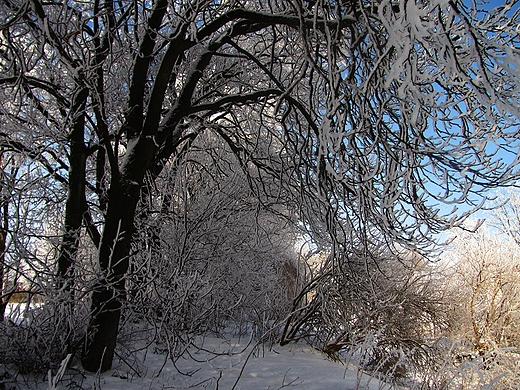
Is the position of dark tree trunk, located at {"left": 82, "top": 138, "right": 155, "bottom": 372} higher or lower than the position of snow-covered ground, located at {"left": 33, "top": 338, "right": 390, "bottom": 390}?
higher

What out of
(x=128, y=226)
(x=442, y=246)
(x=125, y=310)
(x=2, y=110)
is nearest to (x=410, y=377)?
(x=442, y=246)

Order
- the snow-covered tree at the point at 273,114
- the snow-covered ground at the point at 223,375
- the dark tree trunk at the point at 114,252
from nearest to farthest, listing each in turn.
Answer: the snow-covered tree at the point at 273,114 → the snow-covered ground at the point at 223,375 → the dark tree trunk at the point at 114,252

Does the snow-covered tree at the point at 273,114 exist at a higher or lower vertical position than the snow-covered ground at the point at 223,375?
higher

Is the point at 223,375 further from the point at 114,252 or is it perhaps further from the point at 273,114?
the point at 273,114

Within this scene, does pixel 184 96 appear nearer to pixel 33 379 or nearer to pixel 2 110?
pixel 2 110

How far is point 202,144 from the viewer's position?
29.6ft

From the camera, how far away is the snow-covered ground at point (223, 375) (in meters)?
4.29

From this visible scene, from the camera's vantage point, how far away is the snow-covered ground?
4.29m

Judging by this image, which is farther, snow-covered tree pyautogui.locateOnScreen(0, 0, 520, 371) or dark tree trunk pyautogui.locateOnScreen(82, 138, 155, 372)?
dark tree trunk pyautogui.locateOnScreen(82, 138, 155, 372)

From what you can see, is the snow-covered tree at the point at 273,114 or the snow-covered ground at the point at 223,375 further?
the snow-covered ground at the point at 223,375

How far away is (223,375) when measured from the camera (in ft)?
16.6

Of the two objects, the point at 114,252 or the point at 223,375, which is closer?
the point at 114,252

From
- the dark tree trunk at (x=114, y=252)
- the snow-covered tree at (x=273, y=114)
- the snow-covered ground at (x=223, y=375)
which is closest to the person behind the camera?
the snow-covered tree at (x=273, y=114)

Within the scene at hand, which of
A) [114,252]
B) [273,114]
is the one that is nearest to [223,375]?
[114,252]
